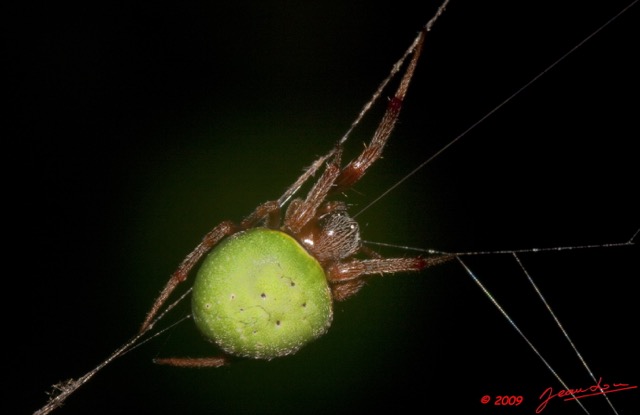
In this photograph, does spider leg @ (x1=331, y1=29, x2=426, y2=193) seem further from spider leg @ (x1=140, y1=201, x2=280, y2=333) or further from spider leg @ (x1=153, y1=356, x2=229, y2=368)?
spider leg @ (x1=153, y1=356, x2=229, y2=368)

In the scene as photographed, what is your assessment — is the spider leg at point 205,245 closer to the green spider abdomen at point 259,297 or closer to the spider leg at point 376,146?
the green spider abdomen at point 259,297

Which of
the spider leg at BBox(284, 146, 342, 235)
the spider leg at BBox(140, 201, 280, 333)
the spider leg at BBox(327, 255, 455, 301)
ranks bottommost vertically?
the spider leg at BBox(327, 255, 455, 301)

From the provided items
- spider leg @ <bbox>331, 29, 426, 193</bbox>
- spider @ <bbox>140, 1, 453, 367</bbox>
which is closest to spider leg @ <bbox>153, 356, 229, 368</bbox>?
spider @ <bbox>140, 1, 453, 367</bbox>

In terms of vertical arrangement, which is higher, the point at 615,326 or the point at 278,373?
the point at 278,373

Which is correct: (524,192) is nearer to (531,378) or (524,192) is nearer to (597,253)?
(597,253)

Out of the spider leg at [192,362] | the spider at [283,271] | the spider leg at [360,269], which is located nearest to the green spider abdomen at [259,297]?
the spider at [283,271]

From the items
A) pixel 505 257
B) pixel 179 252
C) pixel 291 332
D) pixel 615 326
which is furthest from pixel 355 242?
pixel 615 326

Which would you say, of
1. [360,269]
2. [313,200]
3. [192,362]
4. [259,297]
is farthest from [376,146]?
[192,362]

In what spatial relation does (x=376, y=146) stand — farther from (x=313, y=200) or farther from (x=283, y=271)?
(x=283, y=271)
